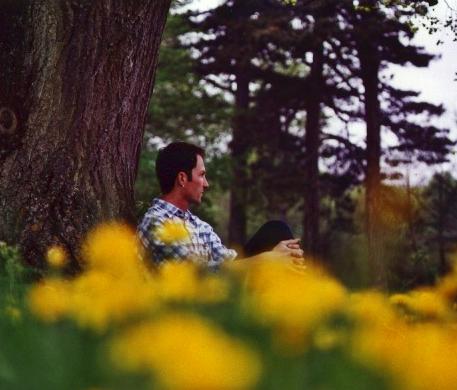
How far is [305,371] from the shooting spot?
1.19 m

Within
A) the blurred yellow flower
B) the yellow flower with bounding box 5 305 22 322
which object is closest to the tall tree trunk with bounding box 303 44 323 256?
the blurred yellow flower

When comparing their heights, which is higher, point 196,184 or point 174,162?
point 174,162

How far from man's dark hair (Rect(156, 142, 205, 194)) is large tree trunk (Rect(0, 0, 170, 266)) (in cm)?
28

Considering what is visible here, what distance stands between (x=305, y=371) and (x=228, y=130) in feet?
75.9

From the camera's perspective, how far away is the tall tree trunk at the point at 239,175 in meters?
21.8

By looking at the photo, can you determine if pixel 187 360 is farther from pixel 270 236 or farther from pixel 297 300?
pixel 270 236

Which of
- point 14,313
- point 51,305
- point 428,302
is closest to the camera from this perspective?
point 51,305

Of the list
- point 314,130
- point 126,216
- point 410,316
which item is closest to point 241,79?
point 314,130

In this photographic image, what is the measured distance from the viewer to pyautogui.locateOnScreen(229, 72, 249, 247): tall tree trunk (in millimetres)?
21781

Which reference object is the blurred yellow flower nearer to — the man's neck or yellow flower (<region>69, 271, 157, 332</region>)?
yellow flower (<region>69, 271, 157, 332</region>)

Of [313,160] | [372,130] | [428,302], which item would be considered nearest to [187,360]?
[428,302]

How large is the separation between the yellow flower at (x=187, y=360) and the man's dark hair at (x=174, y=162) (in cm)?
375

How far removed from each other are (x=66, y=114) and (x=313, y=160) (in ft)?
50.8

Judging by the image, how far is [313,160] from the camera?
19938 millimetres
